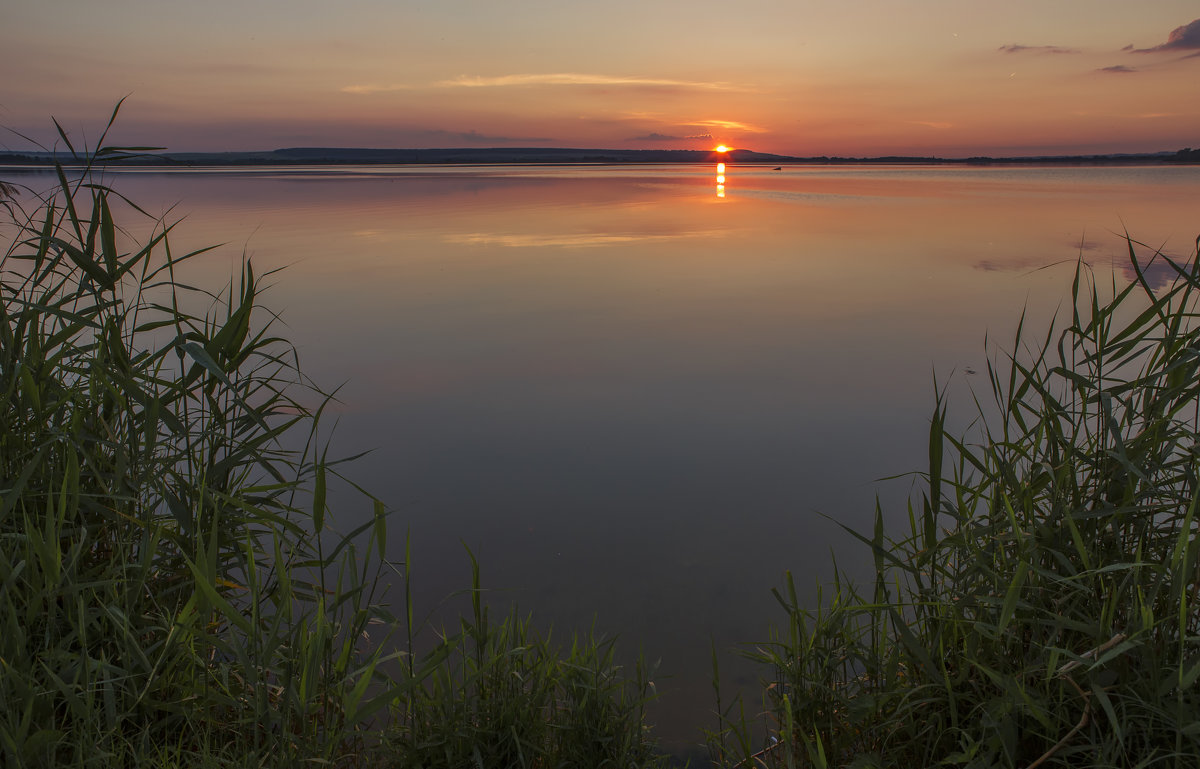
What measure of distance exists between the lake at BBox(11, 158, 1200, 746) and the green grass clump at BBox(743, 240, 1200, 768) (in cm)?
41

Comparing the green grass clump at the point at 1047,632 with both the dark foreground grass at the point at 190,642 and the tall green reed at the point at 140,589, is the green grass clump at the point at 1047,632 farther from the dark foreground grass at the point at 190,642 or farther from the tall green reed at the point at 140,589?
the tall green reed at the point at 140,589

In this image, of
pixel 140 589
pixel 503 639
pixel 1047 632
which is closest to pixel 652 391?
pixel 503 639

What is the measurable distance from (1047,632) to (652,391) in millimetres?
3311

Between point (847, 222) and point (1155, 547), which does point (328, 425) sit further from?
point (847, 222)

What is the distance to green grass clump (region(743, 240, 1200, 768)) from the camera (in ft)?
5.52

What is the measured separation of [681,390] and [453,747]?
346 centimetres

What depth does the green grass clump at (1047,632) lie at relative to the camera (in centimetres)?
168

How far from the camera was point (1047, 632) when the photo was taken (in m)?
2.01

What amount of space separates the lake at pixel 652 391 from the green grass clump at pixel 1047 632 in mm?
410

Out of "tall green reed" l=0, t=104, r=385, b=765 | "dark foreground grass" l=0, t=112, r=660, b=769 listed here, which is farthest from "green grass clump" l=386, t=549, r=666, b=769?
"tall green reed" l=0, t=104, r=385, b=765

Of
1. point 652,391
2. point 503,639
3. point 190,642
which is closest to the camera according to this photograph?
point 190,642

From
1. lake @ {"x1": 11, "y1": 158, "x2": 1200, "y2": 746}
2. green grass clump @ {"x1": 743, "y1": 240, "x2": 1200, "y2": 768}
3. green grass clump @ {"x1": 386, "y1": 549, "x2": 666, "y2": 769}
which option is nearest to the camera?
green grass clump @ {"x1": 743, "y1": 240, "x2": 1200, "y2": 768}

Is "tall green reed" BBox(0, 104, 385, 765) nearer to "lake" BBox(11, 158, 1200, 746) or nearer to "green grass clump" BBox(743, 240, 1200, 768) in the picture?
"lake" BBox(11, 158, 1200, 746)

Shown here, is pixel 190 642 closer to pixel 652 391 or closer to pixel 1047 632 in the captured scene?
pixel 1047 632
